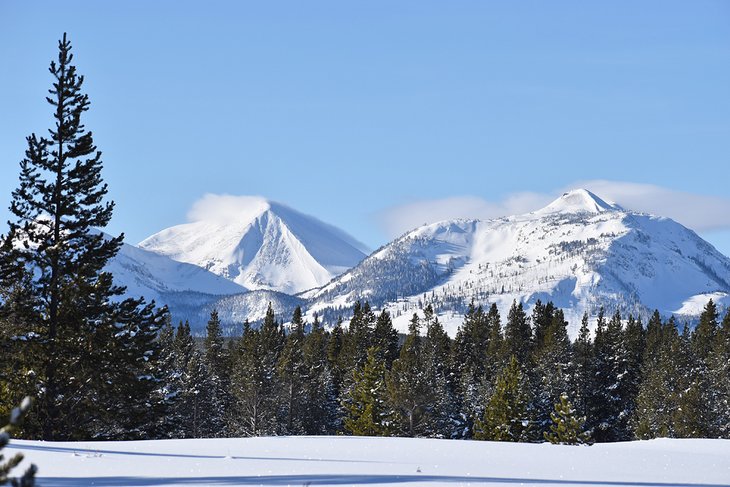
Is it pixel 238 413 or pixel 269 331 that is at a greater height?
pixel 269 331

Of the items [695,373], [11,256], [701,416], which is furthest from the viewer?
[695,373]

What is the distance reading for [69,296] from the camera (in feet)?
92.4

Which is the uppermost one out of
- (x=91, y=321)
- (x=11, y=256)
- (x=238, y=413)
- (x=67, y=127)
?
(x=67, y=127)

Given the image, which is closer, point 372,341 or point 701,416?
point 701,416

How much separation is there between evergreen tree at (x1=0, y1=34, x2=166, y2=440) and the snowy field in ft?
36.5

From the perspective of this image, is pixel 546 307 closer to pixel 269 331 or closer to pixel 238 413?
pixel 269 331

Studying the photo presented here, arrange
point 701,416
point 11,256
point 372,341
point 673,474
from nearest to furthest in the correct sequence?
point 673,474 → point 11,256 → point 701,416 → point 372,341

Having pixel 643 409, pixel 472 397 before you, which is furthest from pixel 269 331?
pixel 643 409

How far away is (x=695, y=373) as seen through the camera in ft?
210

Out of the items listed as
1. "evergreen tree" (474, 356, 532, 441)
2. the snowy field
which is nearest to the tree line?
"evergreen tree" (474, 356, 532, 441)

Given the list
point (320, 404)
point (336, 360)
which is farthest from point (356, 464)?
point (336, 360)

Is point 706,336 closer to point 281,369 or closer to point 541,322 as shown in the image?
point 541,322

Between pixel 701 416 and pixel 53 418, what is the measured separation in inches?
1721

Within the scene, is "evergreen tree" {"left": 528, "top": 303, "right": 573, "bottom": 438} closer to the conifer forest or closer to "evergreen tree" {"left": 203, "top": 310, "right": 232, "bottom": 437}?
the conifer forest
